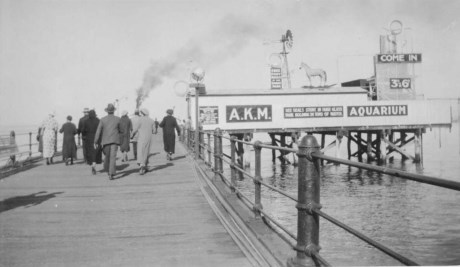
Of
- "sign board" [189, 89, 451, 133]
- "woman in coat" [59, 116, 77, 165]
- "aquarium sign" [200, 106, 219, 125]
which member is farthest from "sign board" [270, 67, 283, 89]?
"woman in coat" [59, 116, 77, 165]

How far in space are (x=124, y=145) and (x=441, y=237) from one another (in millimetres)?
10620

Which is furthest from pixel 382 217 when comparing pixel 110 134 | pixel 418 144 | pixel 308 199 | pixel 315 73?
pixel 315 73

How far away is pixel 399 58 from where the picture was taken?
Result: 32875 millimetres

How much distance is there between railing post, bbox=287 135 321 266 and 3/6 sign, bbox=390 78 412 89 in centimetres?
3169

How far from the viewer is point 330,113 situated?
29266mm

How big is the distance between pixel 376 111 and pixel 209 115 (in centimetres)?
1219

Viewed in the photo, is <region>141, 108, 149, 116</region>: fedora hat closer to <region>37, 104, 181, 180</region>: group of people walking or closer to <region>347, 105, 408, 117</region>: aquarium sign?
<region>37, 104, 181, 180</region>: group of people walking

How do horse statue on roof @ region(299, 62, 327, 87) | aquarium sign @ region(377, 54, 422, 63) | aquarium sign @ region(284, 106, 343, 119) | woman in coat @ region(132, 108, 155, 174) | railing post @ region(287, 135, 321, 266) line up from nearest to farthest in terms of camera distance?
railing post @ region(287, 135, 321, 266) → woman in coat @ region(132, 108, 155, 174) → aquarium sign @ region(284, 106, 343, 119) → aquarium sign @ region(377, 54, 422, 63) → horse statue on roof @ region(299, 62, 327, 87)

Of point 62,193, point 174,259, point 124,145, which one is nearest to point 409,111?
point 124,145

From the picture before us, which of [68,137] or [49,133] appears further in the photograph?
[49,133]

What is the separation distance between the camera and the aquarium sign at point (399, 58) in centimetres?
3262

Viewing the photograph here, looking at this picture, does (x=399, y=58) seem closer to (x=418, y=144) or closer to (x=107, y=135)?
(x=418, y=144)

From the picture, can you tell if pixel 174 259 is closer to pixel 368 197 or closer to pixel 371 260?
pixel 371 260

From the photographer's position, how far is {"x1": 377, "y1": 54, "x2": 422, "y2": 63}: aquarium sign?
3262cm
